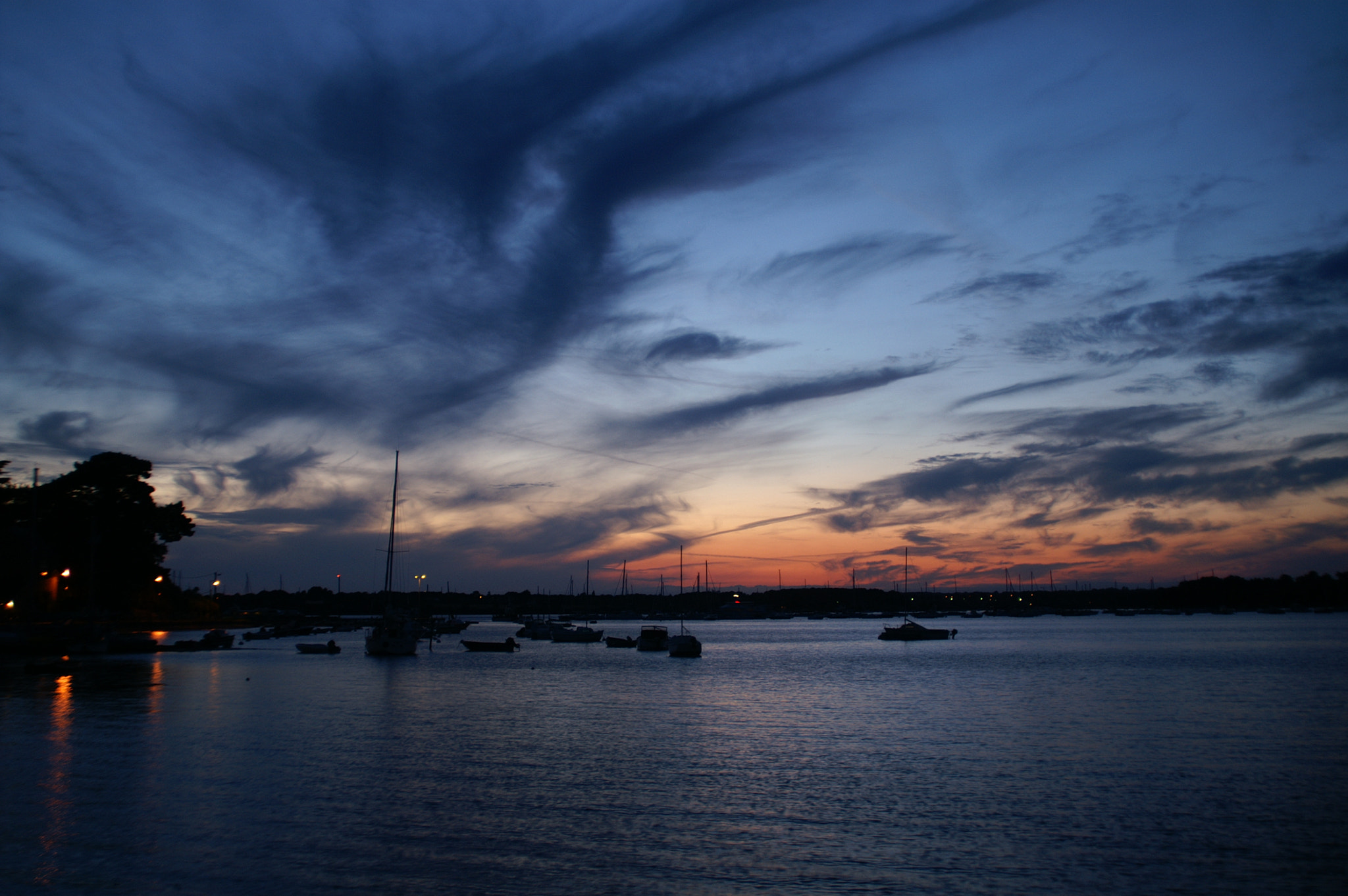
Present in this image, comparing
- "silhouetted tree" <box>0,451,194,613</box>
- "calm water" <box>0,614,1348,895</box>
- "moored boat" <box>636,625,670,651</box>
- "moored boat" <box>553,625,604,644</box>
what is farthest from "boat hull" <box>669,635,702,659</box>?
"silhouetted tree" <box>0,451,194,613</box>

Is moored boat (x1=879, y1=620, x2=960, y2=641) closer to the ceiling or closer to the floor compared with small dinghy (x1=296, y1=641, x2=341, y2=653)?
closer to the floor

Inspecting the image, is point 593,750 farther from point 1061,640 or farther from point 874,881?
point 1061,640

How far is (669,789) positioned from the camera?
1110 inches

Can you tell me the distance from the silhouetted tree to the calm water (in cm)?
5045

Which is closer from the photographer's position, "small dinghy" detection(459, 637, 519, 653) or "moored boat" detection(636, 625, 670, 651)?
"small dinghy" detection(459, 637, 519, 653)

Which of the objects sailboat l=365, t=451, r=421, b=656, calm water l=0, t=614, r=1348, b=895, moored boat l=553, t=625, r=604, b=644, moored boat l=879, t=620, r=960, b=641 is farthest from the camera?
moored boat l=879, t=620, r=960, b=641

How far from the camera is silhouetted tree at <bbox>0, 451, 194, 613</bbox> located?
330 feet

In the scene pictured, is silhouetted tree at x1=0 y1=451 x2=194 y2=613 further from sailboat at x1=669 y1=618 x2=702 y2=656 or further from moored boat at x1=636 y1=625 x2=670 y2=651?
sailboat at x1=669 y1=618 x2=702 y2=656

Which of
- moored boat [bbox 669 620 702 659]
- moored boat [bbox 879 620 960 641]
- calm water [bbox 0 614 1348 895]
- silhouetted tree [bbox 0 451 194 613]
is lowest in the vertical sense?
moored boat [bbox 879 620 960 641]

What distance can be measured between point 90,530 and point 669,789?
330 ft

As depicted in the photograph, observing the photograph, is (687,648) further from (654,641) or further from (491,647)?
(491,647)

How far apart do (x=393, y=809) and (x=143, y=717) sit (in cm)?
2540

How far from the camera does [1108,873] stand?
19.9 metres

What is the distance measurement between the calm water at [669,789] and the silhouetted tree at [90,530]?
1986 inches
